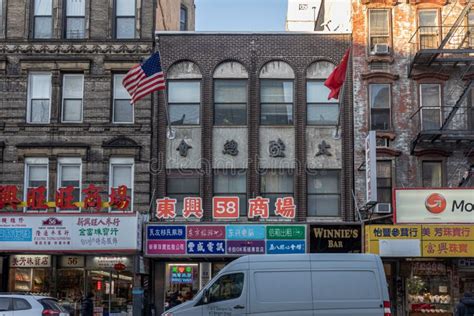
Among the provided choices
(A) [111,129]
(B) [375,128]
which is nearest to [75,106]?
(A) [111,129]

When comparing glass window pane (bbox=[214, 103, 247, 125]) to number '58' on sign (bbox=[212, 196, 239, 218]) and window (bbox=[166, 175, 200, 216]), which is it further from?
number '58' on sign (bbox=[212, 196, 239, 218])

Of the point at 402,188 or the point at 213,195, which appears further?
the point at 213,195

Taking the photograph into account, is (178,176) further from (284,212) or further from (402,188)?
(402,188)

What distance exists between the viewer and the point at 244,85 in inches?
1085

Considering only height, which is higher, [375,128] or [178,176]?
[375,128]

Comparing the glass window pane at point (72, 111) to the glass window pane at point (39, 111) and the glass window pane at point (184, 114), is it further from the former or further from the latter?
the glass window pane at point (184, 114)

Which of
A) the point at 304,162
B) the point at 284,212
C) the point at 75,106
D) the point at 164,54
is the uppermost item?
the point at 164,54

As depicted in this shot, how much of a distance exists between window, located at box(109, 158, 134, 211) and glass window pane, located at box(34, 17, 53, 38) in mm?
5545

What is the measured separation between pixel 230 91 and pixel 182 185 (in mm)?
3963

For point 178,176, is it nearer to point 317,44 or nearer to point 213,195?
point 213,195

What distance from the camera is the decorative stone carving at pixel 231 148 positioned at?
27.0 m

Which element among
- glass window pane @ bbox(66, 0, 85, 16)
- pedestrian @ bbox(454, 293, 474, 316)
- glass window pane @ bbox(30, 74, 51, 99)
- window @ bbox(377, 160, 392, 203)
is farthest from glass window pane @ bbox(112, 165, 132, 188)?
pedestrian @ bbox(454, 293, 474, 316)

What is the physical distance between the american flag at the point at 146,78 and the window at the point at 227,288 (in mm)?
9267

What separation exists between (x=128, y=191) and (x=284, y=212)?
5746 millimetres
